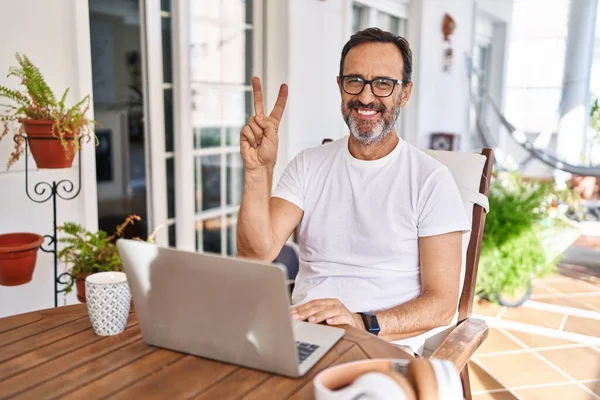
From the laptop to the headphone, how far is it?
110 millimetres

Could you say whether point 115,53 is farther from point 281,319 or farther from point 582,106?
point 582,106

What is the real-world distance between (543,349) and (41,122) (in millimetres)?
2398

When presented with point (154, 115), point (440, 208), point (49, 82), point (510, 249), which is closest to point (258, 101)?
point (440, 208)

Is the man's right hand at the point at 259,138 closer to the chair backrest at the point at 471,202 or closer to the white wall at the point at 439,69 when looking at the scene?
the chair backrest at the point at 471,202

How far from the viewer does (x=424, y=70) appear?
15.4ft

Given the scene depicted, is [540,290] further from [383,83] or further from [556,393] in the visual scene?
[383,83]

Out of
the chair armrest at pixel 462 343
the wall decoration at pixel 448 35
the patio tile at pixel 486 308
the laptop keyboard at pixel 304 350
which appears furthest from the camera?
the wall decoration at pixel 448 35

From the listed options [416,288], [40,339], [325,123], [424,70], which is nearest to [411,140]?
[424,70]

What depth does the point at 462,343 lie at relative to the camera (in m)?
1.16

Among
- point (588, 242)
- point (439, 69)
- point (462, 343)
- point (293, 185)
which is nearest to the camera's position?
point (462, 343)

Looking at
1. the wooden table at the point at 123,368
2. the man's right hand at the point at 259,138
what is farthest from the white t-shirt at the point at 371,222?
the wooden table at the point at 123,368

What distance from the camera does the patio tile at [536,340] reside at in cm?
274

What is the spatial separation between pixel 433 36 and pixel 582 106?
1.48 m

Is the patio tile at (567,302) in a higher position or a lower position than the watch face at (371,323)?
lower
